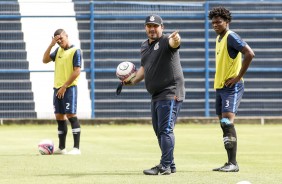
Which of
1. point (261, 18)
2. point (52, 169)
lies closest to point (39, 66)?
point (261, 18)

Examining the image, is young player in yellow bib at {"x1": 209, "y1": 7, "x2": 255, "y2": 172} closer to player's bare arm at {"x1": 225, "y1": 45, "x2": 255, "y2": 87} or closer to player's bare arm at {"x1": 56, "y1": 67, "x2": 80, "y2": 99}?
player's bare arm at {"x1": 225, "y1": 45, "x2": 255, "y2": 87}

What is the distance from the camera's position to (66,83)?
16.6 m

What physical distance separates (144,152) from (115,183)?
5761 mm

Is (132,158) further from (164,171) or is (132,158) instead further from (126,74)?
(164,171)

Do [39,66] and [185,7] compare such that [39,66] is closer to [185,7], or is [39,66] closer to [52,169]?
[185,7]

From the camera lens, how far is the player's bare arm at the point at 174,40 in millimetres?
12051

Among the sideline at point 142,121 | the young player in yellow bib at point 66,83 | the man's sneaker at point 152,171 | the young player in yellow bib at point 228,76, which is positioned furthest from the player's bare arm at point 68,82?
the sideline at point 142,121

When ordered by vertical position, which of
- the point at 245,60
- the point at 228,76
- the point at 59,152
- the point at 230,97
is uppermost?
the point at 245,60

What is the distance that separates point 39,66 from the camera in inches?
1147

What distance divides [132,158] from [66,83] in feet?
6.31

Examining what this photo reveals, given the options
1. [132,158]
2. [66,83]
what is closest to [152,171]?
[132,158]

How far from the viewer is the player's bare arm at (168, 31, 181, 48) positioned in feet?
39.5

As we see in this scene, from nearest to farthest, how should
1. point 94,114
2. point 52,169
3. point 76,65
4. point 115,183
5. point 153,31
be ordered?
point 115,183 < point 153,31 < point 52,169 < point 76,65 < point 94,114

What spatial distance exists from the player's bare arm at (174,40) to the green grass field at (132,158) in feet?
5.40
